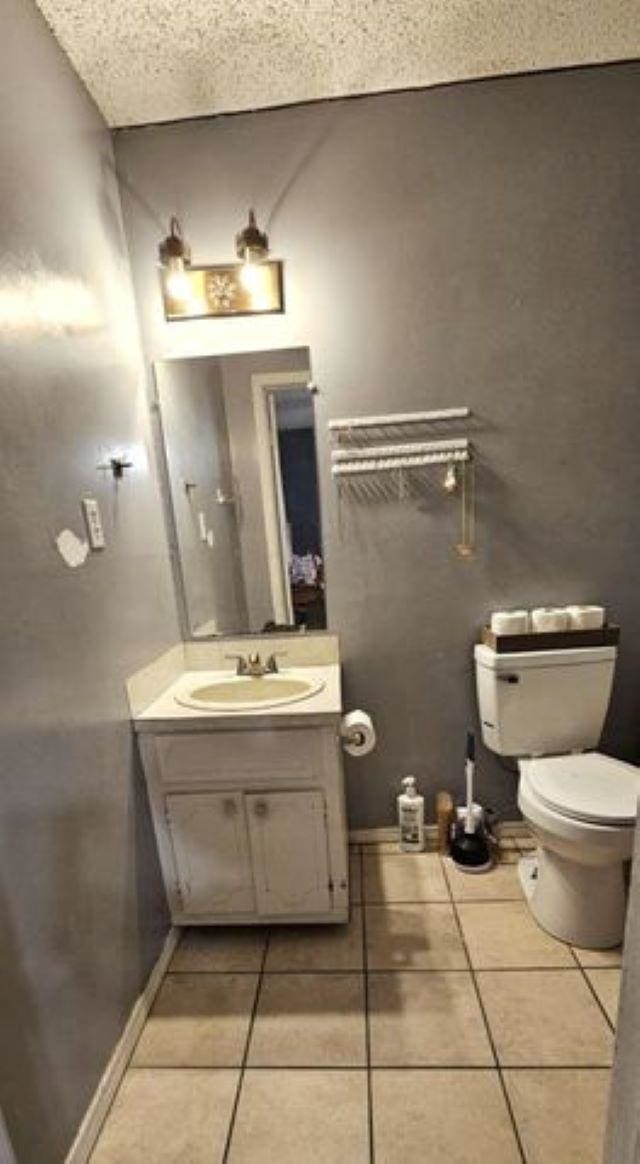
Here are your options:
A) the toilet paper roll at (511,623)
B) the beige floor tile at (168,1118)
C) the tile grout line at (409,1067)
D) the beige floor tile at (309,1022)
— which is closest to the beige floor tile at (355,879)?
the beige floor tile at (309,1022)

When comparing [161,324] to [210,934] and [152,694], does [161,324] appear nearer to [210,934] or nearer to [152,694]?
[152,694]

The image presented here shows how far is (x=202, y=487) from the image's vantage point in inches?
72.5

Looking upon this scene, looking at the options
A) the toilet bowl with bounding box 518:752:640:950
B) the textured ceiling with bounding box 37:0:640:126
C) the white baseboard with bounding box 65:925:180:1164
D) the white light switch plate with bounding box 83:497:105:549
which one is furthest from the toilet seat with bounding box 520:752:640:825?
the textured ceiling with bounding box 37:0:640:126

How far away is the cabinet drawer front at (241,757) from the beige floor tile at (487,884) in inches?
28.9

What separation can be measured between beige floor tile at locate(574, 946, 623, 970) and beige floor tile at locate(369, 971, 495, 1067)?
1.11 ft

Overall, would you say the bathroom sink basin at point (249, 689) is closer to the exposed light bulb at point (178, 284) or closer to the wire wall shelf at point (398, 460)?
the wire wall shelf at point (398, 460)

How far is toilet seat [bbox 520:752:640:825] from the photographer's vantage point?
4.57 feet

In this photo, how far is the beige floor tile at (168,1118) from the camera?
43.1 inches

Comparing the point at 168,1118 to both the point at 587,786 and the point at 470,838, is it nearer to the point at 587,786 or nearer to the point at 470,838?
the point at 470,838

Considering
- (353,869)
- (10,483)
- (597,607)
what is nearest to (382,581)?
(597,607)

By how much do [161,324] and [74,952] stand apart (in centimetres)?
175

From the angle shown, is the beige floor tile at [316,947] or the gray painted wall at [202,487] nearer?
the beige floor tile at [316,947]

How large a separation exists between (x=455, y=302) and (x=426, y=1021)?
2040 millimetres

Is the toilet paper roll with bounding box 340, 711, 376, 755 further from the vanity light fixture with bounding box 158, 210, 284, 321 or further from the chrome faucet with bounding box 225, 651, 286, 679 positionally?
the vanity light fixture with bounding box 158, 210, 284, 321
